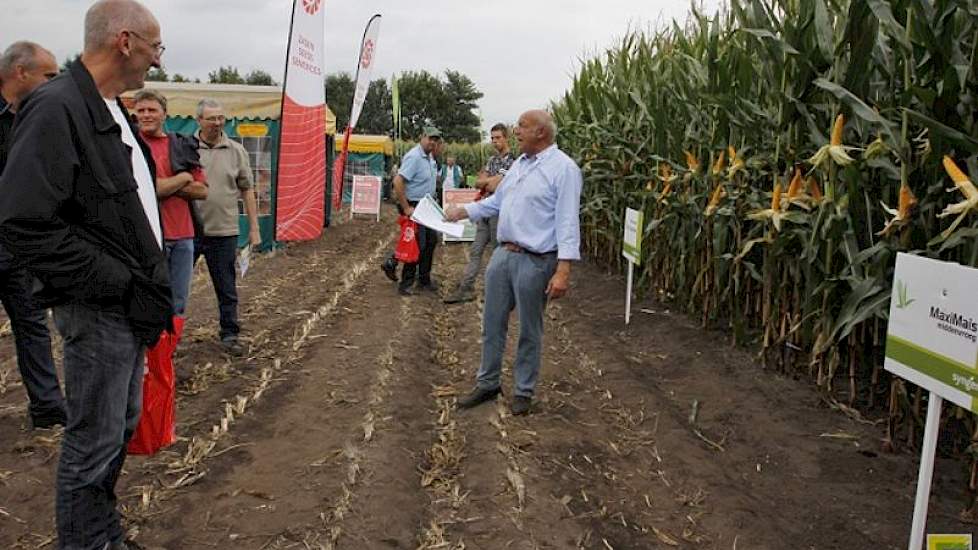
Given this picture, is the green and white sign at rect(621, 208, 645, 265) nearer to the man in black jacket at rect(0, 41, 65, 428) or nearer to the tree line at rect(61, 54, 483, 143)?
the man in black jacket at rect(0, 41, 65, 428)

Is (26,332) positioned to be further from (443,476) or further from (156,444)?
(443,476)

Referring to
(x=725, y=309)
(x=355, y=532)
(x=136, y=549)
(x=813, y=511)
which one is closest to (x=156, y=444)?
(x=136, y=549)

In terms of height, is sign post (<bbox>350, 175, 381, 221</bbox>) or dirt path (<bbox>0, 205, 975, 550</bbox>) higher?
sign post (<bbox>350, 175, 381, 221</bbox>)

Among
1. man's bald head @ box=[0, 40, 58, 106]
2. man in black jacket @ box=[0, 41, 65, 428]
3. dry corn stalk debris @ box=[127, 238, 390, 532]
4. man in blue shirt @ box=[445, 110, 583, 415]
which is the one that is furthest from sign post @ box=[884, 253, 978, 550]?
man's bald head @ box=[0, 40, 58, 106]

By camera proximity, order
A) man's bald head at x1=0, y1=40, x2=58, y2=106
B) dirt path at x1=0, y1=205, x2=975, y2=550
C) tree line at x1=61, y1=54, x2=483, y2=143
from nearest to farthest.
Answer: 1. dirt path at x1=0, y1=205, x2=975, y2=550
2. man's bald head at x1=0, y1=40, x2=58, y2=106
3. tree line at x1=61, y1=54, x2=483, y2=143

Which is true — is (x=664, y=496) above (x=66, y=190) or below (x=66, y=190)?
below

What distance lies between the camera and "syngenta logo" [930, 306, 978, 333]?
257 cm

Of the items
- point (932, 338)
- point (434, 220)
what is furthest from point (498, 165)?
point (932, 338)

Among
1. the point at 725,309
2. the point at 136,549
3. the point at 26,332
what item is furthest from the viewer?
the point at 725,309

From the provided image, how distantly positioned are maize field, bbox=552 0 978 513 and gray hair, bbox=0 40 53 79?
4020mm

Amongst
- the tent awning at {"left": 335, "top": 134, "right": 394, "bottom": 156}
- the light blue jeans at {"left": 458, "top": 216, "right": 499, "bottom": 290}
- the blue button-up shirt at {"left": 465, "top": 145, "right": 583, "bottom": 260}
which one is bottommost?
the light blue jeans at {"left": 458, "top": 216, "right": 499, "bottom": 290}

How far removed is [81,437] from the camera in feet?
8.73

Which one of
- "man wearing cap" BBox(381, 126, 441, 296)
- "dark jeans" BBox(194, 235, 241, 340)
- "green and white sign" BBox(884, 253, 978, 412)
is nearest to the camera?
"green and white sign" BBox(884, 253, 978, 412)

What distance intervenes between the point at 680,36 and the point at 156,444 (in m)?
6.19
